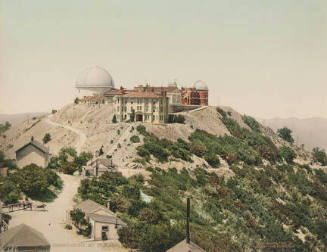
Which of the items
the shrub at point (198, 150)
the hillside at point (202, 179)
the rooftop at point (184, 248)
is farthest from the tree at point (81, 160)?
the rooftop at point (184, 248)

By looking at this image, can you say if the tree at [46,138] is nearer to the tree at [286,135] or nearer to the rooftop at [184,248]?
the tree at [286,135]

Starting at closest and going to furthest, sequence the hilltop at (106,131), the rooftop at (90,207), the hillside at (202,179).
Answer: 1. the rooftop at (90,207)
2. the hillside at (202,179)
3. the hilltop at (106,131)

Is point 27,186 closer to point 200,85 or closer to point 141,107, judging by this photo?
point 141,107

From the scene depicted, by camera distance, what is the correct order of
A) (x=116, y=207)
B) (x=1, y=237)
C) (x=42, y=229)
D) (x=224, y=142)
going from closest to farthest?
(x=1, y=237) → (x=42, y=229) → (x=116, y=207) → (x=224, y=142)

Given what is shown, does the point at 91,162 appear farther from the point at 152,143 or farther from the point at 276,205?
the point at 276,205

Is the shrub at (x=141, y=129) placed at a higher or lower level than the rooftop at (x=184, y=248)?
higher

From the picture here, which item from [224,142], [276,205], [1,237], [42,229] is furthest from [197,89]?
[1,237]

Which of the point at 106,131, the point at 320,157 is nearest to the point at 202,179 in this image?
the point at 106,131
